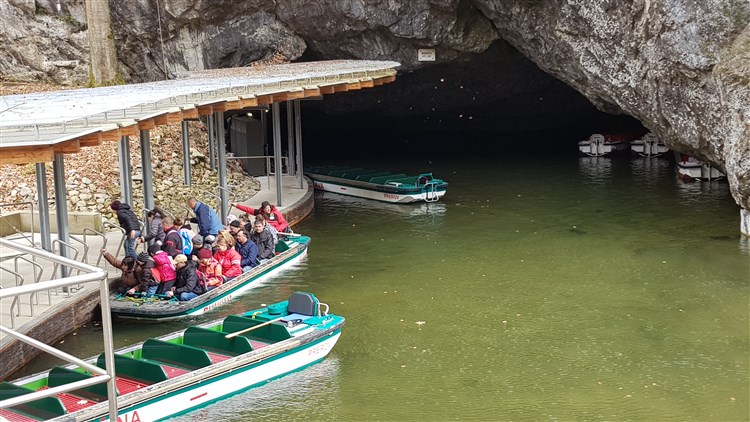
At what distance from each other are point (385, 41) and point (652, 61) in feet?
36.4

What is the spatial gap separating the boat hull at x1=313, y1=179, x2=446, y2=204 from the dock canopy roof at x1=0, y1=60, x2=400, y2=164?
3315mm

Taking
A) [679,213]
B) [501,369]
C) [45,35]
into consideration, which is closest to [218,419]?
[501,369]

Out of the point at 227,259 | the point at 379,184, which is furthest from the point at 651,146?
the point at 227,259

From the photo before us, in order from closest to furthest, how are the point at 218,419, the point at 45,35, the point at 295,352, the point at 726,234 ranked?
the point at 218,419 < the point at 295,352 < the point at 726,234 < the point at 45,35

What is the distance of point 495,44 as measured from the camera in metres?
34.1

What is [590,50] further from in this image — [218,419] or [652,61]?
[218,419]

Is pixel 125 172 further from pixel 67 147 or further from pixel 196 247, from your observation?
pixel 67 147

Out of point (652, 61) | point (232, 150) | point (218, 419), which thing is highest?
point (652, 61)

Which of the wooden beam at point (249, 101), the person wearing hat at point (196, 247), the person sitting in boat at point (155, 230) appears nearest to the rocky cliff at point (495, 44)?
the wooden beam at point (249, 101)

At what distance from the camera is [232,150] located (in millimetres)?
30969

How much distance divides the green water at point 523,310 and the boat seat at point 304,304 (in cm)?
74

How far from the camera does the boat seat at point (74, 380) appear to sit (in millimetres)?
11656

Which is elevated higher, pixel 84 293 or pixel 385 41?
pixel 385 41

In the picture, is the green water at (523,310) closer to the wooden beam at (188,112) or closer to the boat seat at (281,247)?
the boat seat at (281,247)
